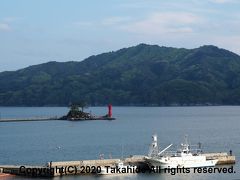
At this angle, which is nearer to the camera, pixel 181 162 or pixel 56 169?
pixel 56 169

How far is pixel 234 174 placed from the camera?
71.1 meters

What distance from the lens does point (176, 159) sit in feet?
242

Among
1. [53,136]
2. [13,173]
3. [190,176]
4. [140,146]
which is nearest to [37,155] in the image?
[140,146]

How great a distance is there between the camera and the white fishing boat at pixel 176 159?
72812 mm

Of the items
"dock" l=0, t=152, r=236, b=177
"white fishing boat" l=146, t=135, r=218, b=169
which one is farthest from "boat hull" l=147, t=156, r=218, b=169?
"dock" l=0, t=152, r=236, b=177

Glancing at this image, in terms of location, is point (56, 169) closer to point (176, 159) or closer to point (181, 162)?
point (176, 159)

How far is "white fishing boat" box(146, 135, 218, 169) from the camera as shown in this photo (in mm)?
72812

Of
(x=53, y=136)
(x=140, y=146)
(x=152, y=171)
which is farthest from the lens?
(x=53, y=136)

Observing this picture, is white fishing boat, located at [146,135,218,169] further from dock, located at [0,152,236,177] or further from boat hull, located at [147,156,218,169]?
dock, located at [0,152,236,177]

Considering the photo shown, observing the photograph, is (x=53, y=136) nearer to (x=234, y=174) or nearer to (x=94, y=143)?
(x=94, y=143)

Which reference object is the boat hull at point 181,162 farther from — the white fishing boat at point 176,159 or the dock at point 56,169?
the dock at point 56,169

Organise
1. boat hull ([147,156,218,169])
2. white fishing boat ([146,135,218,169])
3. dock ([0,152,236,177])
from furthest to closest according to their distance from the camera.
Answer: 1. white fishing boat ([146,135,218,169])
2. boat hull ([147,156,218,169])
3. dock ([0,152,236,177])

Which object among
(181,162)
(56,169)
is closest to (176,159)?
(181,162)

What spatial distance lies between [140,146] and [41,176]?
47.0m
